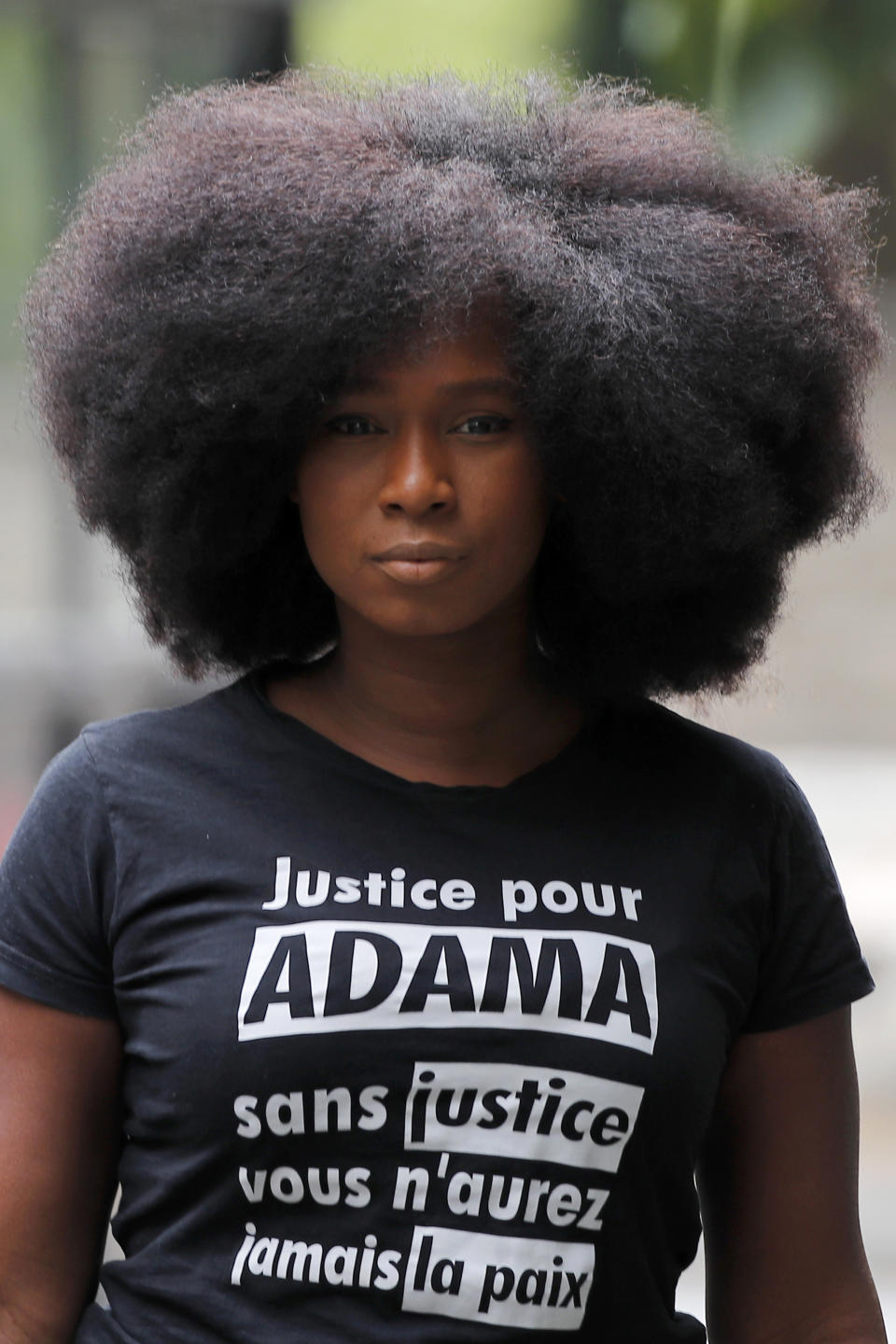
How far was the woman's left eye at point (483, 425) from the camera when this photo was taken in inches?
59.3

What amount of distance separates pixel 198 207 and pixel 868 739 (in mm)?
5024

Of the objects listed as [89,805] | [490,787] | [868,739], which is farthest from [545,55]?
[868,739]

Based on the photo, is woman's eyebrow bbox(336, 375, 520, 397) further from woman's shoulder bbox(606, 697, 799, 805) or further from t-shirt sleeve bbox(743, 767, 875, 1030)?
t-shirt sleeve bbox(743, 767, 875, 1030)

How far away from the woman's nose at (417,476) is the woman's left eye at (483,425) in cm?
3

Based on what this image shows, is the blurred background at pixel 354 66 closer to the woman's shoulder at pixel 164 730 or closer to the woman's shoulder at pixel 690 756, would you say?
the woman's shoulder at pixel 690 756

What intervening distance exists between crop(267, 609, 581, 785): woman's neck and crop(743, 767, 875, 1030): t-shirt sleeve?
25cm

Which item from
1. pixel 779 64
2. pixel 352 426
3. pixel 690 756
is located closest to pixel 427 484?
pixel 352 426

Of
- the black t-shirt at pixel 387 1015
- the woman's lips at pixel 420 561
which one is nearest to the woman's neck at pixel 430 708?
the black t-shirt at pixel 387 1015

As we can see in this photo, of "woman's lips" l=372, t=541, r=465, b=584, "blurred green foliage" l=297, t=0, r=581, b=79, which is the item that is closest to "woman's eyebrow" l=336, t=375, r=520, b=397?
"woman's lips" l=372, t=541, r=465, b=584

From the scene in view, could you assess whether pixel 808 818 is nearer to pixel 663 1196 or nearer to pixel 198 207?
pixel 663 1196

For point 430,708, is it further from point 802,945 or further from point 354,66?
point 354,66

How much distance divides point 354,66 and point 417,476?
2.61 feet

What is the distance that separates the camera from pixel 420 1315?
145 cm

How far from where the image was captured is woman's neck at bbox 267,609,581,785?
1.65 meters
